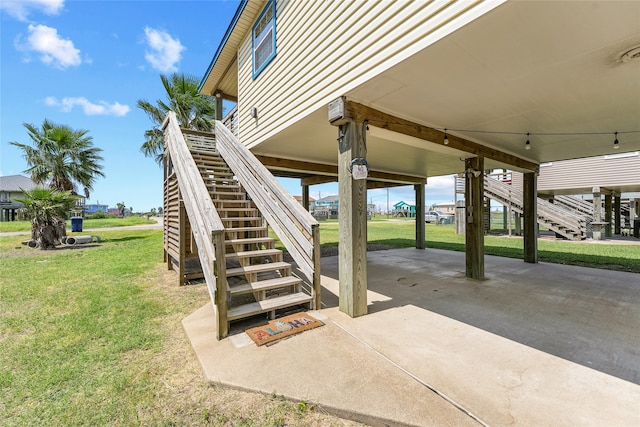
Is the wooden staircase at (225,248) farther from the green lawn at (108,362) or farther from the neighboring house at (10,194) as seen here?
the neighboring house at (10,194)

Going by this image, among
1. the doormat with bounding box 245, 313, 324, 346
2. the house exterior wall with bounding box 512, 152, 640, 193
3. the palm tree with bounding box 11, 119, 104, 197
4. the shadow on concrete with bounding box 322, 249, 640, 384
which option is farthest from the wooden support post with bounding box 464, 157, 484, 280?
the palm tree with bounding box 11, 119, 104, 197

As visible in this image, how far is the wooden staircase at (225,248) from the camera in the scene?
2965 mm

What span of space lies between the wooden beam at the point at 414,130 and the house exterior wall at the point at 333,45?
0.33 m

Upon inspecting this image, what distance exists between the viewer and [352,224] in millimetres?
3422

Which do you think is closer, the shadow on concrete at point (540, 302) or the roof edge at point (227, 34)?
the shadow on concrete at point (540, 302)

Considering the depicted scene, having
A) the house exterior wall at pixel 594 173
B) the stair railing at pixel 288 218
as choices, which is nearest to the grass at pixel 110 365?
the stair railing at pixel 288 218

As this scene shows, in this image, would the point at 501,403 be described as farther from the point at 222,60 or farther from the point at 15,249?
the point at 15,249

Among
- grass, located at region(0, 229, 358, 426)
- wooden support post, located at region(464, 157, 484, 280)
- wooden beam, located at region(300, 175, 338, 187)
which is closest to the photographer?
grass, located at region(0, 229, 358, 426)

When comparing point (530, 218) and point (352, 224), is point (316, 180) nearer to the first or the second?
point (530, 218)

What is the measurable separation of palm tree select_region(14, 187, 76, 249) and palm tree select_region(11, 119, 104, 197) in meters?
2.24

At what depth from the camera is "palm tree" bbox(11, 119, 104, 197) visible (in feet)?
37.8

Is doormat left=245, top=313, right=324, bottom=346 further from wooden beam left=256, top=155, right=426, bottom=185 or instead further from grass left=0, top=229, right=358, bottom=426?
wooden beam left=256, top=155, right=426, bottom=185

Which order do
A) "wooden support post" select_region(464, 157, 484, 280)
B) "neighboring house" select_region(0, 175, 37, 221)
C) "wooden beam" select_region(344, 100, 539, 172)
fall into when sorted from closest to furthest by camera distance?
"wooden beam" select_region(344, 100, 539, 172)
"wooden support post" select_region(464, 157, 484, 280)
"neighboring house" select_region(0, 175, 37, 221)

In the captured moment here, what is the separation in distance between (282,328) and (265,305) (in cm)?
38
